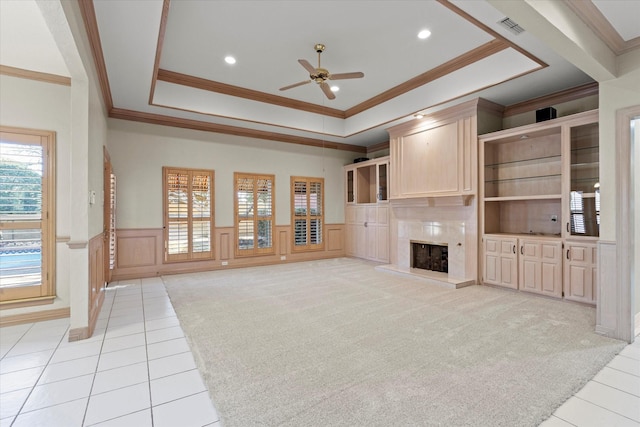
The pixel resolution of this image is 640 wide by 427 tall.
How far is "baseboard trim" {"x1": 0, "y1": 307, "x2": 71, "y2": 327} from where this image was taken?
133 inches

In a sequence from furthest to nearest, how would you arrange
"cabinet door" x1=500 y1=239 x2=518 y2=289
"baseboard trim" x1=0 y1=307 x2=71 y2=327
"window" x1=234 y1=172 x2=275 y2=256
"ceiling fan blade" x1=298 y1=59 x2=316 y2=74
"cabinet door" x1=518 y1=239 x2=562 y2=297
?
1. "window" x1=234 y1=172 x2=275 y2=256
2. "cabinet door" x1=500 y1=239 x2=518 y2=289
3. "cabinet door" x1=518 y1=239 x2=562 y2=297
4. "ceiling fan blade" x1=298 y1=59 x2=316 y2=74
5. "baseboard trim" x1=0 y1=307 x2=71 y2=327

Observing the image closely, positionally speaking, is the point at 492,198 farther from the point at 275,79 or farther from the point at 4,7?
the point at 4,7

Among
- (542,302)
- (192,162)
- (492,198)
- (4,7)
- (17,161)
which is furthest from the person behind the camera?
(192,162)

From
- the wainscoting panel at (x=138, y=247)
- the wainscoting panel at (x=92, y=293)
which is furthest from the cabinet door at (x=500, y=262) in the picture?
the wainscoting panel at (x=138, y=247)

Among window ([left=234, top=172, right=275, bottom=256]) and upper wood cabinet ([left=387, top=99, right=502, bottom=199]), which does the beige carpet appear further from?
window ([left=234, top=172, right=275, bottom=256])

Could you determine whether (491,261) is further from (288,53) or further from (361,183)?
(288,53)

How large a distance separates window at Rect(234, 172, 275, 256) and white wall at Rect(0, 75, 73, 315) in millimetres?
3288

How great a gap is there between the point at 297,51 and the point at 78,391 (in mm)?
4332

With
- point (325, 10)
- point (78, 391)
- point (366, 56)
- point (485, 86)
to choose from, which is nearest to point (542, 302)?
point (485, 86)

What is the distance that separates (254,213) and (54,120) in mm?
3930

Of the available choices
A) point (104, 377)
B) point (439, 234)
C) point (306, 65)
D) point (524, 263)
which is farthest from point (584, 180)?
point (104, 377)

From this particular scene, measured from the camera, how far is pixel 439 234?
569cm

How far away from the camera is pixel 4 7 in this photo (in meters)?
2.57

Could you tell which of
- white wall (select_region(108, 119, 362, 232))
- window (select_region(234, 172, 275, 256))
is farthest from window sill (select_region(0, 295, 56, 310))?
window (select_region(234, 172, 275, 256))
